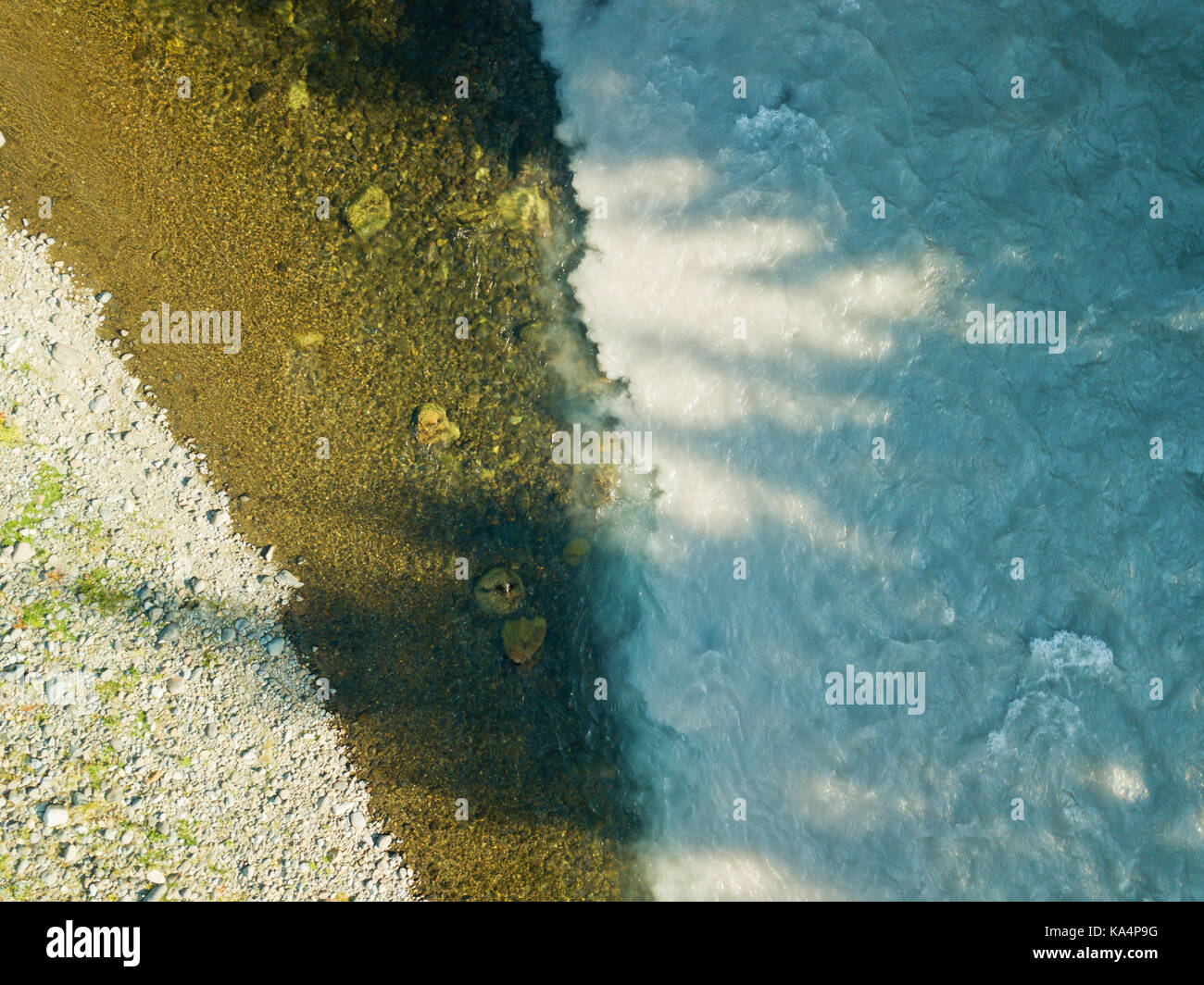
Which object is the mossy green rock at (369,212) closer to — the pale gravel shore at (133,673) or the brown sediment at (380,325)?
the brown sediment at (380,325)

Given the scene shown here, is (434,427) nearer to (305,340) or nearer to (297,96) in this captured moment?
(305,340)

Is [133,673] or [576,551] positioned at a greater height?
[576,551]

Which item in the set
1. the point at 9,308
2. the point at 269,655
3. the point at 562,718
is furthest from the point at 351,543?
the point at 9,308

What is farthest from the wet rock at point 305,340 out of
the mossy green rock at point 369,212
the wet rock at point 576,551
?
the wet rock at point 576,551

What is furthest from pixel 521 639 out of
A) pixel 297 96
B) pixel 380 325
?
pixel 297 96

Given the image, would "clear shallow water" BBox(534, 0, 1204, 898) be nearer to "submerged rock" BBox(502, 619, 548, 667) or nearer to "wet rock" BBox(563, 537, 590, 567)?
"wet rock" BBox(563, 537, 590, 567)

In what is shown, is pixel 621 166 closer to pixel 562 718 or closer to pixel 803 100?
pixel 803 100
